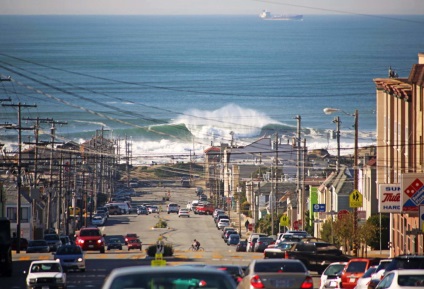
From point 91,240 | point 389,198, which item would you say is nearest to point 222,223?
point 91,240

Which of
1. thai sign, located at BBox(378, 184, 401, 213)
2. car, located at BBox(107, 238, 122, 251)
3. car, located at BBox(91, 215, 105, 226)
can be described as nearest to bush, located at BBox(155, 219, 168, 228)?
car, located at BBox(91, 215, 105, 226)

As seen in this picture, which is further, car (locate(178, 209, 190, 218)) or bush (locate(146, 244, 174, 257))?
car (locate(178, 209, 190, 218))

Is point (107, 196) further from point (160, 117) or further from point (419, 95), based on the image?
point (419, 95)

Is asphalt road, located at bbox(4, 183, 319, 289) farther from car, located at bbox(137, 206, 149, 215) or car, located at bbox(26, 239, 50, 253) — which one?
car, located at bbox(137, 206, 149, 215)

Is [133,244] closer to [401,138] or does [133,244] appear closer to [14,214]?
[401,138]

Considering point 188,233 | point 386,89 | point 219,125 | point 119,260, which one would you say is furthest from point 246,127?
point 119,260
